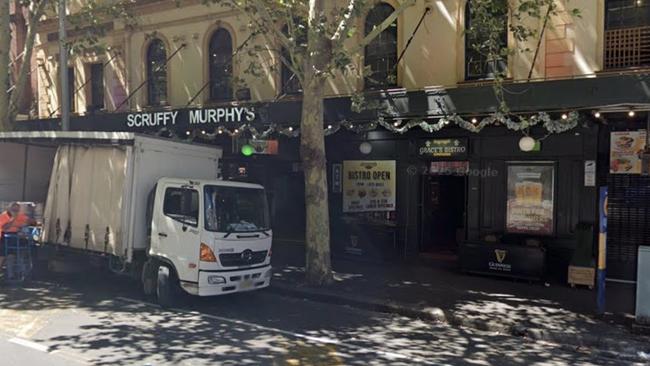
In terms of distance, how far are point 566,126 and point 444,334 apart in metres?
4.59

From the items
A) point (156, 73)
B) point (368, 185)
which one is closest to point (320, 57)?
point (368, 185)

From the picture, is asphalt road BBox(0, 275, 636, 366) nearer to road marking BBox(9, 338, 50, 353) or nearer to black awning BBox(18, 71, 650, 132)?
road marking BBox(9, 338, 50, 353)

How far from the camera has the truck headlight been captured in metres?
8.79

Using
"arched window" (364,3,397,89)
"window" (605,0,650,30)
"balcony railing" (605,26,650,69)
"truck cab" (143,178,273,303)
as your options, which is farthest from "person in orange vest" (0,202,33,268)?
"window" (605,0,650,30)

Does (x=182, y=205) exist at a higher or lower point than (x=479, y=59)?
lower

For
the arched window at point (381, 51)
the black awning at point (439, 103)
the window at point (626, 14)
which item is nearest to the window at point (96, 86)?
the black awning at point (439, 103)

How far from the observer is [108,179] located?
31.6 feet

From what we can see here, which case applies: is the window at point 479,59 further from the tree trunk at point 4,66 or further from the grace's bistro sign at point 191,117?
the tree trunk at point 4,66

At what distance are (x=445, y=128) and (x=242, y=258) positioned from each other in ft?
19.1

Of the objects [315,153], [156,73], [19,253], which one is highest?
[156,73]

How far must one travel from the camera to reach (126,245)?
9250mm

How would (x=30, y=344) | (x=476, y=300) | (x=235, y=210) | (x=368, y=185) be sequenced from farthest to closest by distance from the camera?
(x=368, y=185) → (x=476, y=300) → (x=235, y=210) → (x=30, y=344)

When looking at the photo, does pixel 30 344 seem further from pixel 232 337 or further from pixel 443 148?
pixel 443 148

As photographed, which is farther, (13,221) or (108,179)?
(13,221)
